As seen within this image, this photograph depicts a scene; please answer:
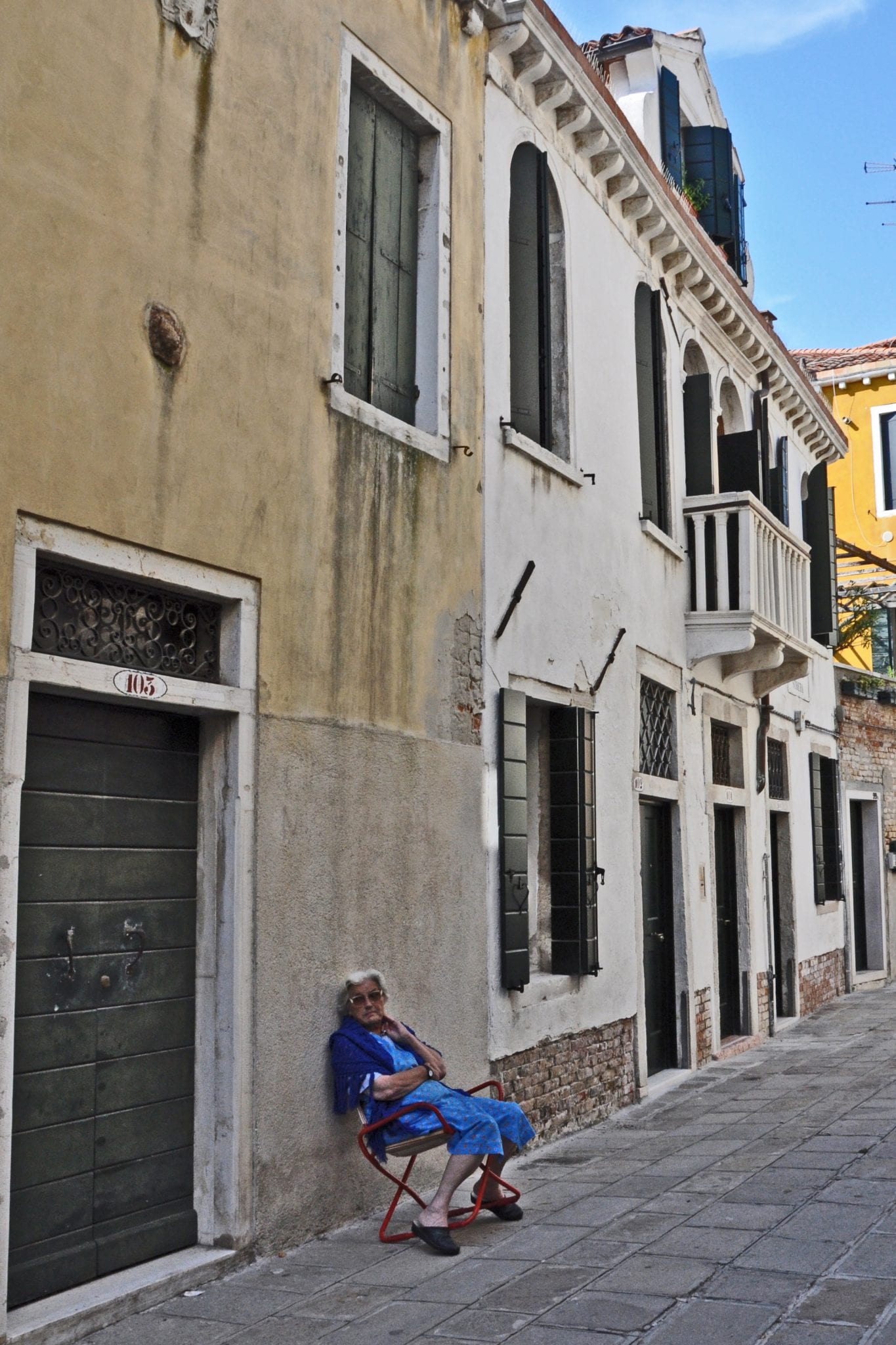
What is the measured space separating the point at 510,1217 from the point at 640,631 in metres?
4.86

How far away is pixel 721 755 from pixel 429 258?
6.31 m

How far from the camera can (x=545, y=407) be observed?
28.5ft

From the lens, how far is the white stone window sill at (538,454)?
7.70 metres

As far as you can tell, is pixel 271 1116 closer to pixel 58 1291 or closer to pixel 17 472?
pixel 58 1291

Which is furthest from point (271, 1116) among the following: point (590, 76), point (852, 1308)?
point (590, 76)

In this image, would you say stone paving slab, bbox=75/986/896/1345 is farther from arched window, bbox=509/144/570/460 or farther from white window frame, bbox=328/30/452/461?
arched window, bbox=509/144/570/460

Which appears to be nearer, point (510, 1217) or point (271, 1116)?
point (271, 1116)

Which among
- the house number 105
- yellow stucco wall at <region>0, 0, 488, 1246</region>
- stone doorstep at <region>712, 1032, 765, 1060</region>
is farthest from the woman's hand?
stone doorstep at <region>712, 1032, 765, 1060</region>

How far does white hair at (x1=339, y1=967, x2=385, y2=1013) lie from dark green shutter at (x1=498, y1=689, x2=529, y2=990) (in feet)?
4.87

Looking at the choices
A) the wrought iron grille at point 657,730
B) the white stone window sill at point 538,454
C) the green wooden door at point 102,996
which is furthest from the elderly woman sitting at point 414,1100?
the wrought iron grille at point 657,730

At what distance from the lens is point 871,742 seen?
1747 centimetres

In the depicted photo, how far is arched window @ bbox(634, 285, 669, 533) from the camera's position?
10.4m

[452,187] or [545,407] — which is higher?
[452,187]

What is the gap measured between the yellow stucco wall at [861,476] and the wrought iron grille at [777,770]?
21.2 ft
